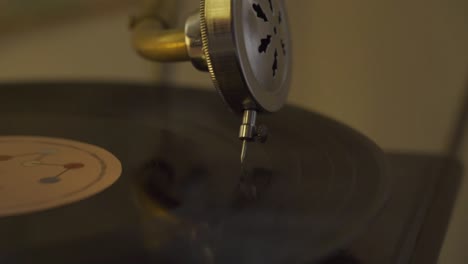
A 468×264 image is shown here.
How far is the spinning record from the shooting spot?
1.34 feet

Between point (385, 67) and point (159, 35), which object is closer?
point (159, 35)

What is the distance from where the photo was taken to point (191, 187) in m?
0.54

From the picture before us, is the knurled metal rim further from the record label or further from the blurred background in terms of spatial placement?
the blurred background

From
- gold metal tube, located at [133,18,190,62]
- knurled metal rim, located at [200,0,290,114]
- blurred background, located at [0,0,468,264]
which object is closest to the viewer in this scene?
knurled metal rim, located at [200,0,290,114]

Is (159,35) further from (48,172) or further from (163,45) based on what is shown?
(48,172)

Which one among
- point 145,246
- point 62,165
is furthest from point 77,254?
point 62,165

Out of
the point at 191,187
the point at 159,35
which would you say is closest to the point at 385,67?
the point at 159,35

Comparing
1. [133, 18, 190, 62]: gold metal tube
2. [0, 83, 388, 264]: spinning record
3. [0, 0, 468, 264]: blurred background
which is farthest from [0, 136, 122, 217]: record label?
[0, 0, 468, 264]: blurred background

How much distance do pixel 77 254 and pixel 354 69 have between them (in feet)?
2.29

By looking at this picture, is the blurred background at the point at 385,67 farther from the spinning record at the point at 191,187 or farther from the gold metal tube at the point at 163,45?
the gold metal tube at the point at 163,45

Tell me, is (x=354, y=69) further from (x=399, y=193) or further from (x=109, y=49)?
(x=109, y=49)

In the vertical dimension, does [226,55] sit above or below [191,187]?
above

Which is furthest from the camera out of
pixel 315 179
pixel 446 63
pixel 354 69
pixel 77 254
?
pixel 354 69

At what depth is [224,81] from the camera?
56 centimetres
